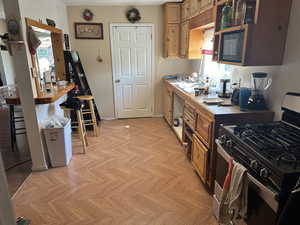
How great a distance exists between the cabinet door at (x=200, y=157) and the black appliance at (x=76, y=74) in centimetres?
250

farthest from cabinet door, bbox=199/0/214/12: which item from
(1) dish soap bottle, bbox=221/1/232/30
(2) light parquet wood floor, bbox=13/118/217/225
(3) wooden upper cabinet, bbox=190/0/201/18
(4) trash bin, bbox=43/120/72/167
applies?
(4) trash bin, bbox=43/120/72/167

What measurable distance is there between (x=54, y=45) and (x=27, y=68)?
1.44 m

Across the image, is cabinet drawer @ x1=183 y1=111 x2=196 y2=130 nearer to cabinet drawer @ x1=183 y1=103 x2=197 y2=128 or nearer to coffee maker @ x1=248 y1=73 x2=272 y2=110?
cabinet drawer @ x1=183 y1=103 x2=197 y2=128

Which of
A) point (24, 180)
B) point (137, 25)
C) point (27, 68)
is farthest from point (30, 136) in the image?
point (137, 25)

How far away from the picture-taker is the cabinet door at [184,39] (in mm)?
3900

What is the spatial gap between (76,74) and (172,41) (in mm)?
2069

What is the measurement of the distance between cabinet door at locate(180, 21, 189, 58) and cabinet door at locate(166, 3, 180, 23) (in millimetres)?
248

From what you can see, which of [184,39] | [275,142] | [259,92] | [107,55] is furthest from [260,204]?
[107,55]

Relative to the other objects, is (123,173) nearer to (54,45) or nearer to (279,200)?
(279,200)

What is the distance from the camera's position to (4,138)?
3443mm

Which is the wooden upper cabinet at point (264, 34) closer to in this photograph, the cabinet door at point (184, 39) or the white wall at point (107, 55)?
the cabinet door at point (184, 39)

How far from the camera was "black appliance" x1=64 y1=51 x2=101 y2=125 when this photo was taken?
3920mm

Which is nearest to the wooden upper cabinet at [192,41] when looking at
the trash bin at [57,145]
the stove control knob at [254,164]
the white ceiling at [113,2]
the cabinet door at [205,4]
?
the cabinet door at [205,4]

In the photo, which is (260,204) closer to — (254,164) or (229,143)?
(254,164)
